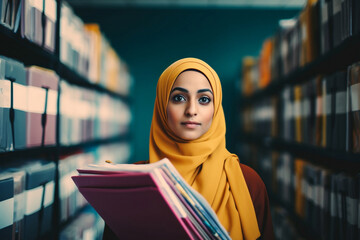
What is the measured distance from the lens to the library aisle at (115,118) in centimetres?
108

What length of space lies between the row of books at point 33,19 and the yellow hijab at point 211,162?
647mm

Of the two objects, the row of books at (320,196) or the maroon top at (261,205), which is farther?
the row of books at (320,196)

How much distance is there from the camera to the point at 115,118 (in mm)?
3061

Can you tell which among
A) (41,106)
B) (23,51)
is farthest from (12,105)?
(23,51)

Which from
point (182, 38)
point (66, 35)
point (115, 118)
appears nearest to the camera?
point (66, 35)

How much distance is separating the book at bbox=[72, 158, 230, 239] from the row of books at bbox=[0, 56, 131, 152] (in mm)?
576

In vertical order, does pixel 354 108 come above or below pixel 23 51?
below

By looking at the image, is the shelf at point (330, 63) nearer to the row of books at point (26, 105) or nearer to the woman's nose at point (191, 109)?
the woman's nose at point (191, 109)

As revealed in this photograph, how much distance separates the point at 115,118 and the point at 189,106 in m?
2.34

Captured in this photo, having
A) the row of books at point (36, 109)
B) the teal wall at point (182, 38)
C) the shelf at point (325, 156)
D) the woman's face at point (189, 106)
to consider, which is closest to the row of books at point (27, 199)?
the row of books at point (36, 109)

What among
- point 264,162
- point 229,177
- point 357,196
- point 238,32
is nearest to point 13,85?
point 229,177

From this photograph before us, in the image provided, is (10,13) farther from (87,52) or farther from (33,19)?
(87,52)

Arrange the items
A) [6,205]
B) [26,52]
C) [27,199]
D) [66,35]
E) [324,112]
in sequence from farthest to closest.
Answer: [66,35]
[324,112]
[26,52]
[27,199]
[6,205]

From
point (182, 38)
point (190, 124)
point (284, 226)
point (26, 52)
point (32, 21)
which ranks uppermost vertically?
point (182, 38)
